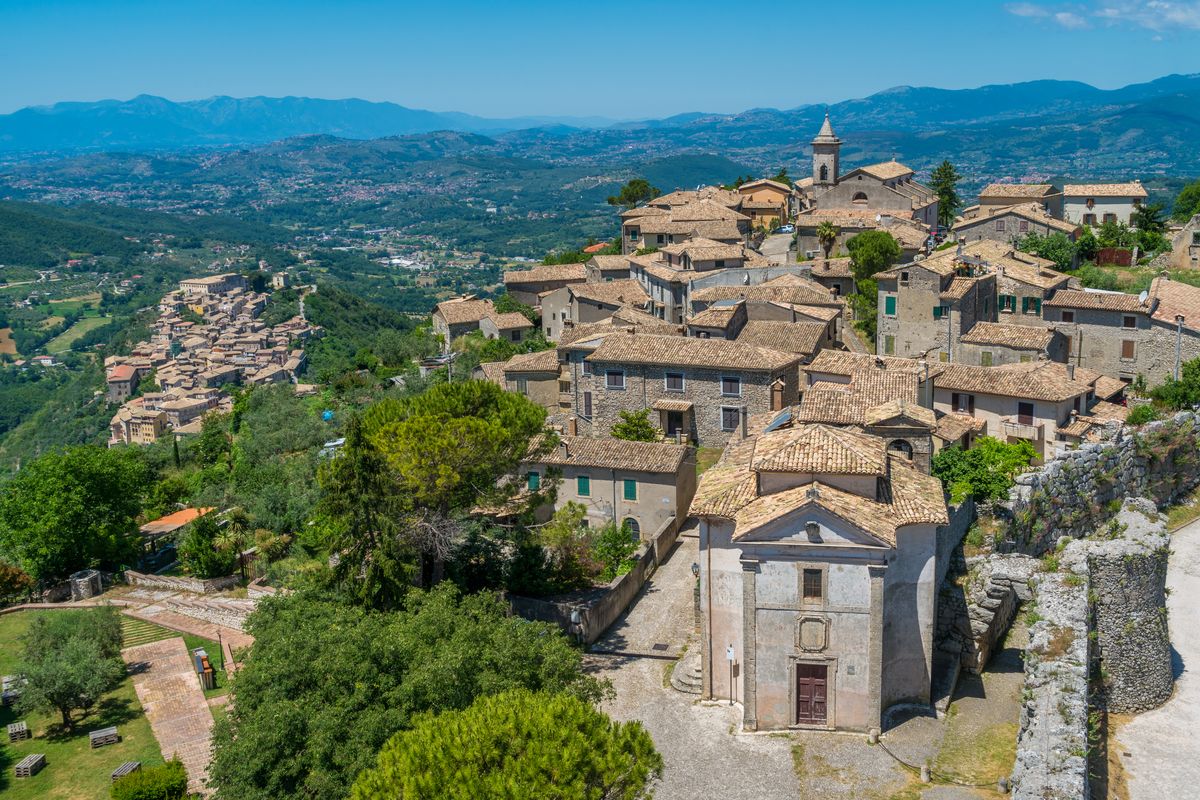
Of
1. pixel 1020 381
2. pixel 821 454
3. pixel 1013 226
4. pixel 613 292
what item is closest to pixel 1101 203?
pixel 1013 226

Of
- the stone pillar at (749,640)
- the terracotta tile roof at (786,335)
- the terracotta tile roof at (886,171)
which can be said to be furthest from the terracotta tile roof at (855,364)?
the terracotta tile roof at (886,171)

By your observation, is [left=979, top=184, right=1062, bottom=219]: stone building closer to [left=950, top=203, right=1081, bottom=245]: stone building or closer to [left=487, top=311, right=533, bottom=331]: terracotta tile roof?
[left=950, top=203, right=1081, bottom=245]: stone building

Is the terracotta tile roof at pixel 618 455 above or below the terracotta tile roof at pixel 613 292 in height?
below

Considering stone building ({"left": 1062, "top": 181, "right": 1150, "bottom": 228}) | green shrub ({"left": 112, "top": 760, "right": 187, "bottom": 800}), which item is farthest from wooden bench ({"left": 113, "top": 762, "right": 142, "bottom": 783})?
stone building ({"left": 1062, "top": 181, "right": 1150, "bottom": 228})

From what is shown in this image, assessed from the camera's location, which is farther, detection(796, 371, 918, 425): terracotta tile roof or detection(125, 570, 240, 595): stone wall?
detection(125, 570, 240, 595): stone wall

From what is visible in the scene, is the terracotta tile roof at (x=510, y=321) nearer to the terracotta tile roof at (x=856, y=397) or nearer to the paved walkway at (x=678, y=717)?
the terracotta tile roof at (x=856, y=397)
